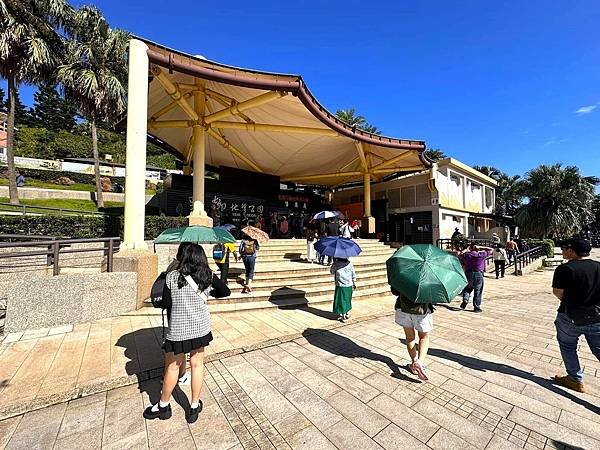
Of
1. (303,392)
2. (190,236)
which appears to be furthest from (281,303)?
(303,392)

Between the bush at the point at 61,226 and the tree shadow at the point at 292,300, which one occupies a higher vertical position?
the bush at the point at 61,226

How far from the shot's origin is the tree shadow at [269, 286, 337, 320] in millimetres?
6207

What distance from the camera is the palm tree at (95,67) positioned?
14148 millimetres

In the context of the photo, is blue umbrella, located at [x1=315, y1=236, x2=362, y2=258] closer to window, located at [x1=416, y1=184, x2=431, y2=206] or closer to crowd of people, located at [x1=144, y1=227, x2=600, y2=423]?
crowd of people, located at [x1=144, y1=227, x2=600, y2=423]

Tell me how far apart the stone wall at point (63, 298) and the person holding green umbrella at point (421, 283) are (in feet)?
18.3

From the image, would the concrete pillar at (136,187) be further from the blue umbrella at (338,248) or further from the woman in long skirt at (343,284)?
the woman in long skirt at (343,284)

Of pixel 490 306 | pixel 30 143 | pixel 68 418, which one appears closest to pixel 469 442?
pixel 68 418

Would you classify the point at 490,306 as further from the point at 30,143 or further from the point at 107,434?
the point at 30,143

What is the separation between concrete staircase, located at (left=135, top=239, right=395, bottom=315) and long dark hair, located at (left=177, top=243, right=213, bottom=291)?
3547 mm

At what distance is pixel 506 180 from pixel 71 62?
158 ft

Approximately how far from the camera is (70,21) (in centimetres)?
1430

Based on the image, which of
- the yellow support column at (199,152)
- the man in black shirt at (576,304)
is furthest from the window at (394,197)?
the man in black shirt at (576,304)

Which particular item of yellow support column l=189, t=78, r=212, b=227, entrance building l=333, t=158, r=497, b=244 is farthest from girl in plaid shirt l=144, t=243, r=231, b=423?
entrance building l=333, t=158, r=497, b=244

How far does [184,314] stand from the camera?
2502 millimetres
